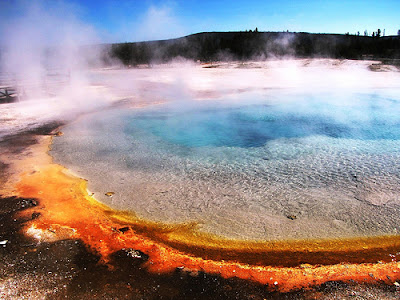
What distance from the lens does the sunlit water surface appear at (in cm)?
241

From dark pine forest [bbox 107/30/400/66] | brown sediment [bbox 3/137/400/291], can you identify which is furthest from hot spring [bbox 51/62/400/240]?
dark pine forest [bbox 107/30/400/66]

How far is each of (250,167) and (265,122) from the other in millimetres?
2258

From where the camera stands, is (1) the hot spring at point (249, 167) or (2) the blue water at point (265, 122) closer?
(1) the hot spring at point (249, 167)

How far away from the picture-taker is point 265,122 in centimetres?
541

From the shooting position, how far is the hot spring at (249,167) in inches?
94.7

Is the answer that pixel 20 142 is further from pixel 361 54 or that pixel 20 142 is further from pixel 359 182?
pixel 361 54

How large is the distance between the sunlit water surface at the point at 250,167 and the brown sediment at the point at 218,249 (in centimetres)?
13

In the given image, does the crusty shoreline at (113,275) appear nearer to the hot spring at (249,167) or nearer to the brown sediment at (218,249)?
the brown sediment at (218,249)

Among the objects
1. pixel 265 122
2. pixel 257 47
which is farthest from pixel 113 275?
pixel 257 47

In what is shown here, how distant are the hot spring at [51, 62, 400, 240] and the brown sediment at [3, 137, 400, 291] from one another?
0.38ft

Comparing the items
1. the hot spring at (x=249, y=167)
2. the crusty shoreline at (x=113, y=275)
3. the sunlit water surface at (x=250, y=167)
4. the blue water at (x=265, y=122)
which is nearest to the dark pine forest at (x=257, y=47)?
the blue water at (x=265, y=122)

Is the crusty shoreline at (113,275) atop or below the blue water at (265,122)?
below

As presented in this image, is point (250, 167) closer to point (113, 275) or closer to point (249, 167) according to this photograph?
point (249, 167)

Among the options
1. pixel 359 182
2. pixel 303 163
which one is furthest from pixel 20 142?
pixel 359 182
